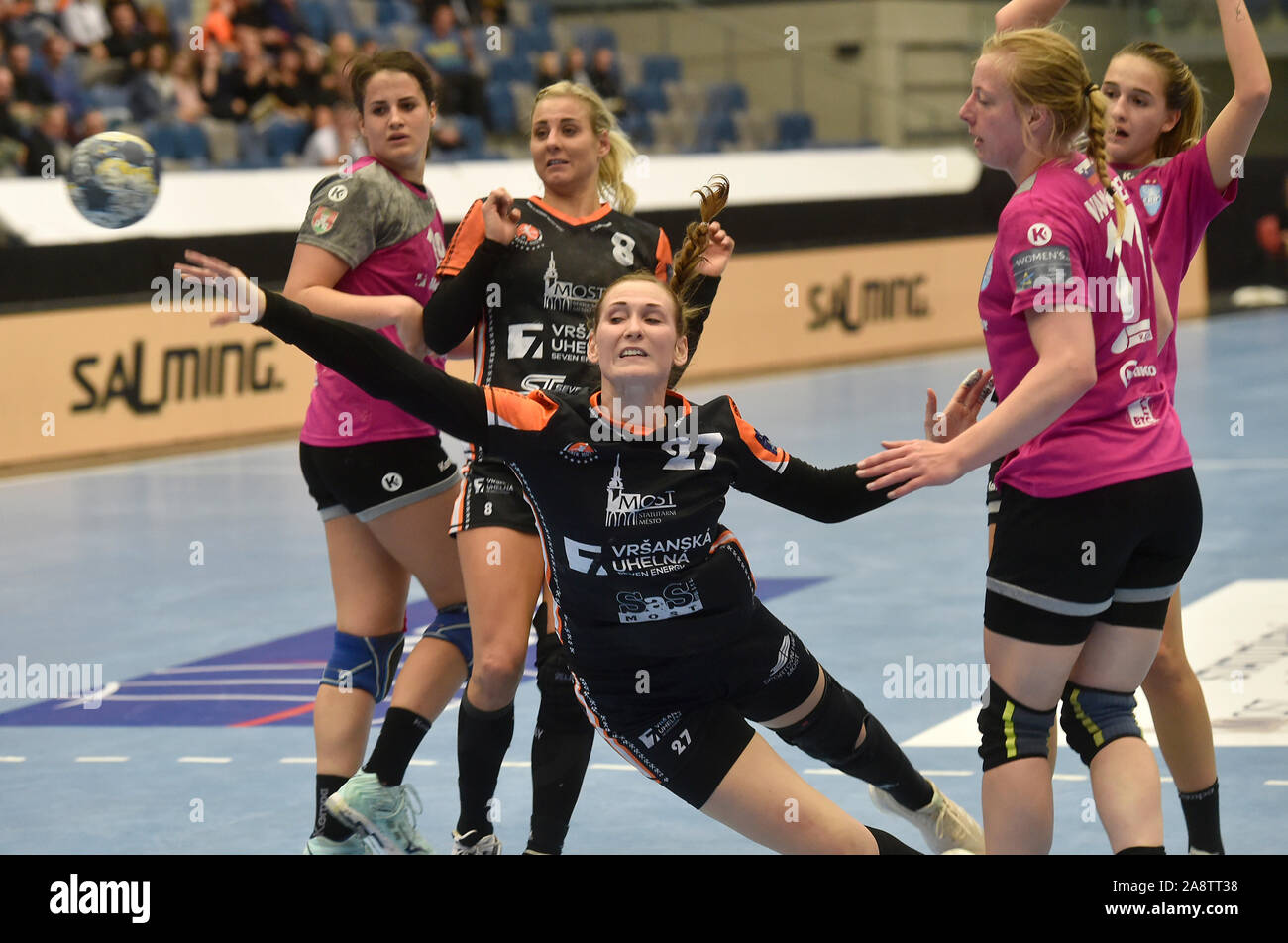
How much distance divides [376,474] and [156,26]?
11042mm

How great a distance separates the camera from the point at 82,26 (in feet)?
46.5

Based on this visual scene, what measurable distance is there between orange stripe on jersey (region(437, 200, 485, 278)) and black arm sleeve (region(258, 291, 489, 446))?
82 cm

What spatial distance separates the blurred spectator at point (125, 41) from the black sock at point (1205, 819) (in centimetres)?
1196

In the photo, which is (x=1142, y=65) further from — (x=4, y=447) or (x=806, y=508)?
(x=4, y=447)

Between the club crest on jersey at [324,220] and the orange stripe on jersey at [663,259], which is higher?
the club crest on jersey at [324,220]

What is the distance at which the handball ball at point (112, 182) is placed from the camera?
401 cm

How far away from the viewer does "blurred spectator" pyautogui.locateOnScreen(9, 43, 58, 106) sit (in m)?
13.0

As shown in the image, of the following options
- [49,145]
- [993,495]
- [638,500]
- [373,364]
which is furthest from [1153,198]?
[49,145]

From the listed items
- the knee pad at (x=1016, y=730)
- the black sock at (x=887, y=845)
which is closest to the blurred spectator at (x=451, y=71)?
the black sock at (x=887, y=845)

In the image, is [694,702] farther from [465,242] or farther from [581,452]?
[465,242]

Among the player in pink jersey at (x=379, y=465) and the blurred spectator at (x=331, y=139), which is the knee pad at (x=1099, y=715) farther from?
the blurred spectator at (x=331, y=139)

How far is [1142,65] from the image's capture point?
3902 mm
